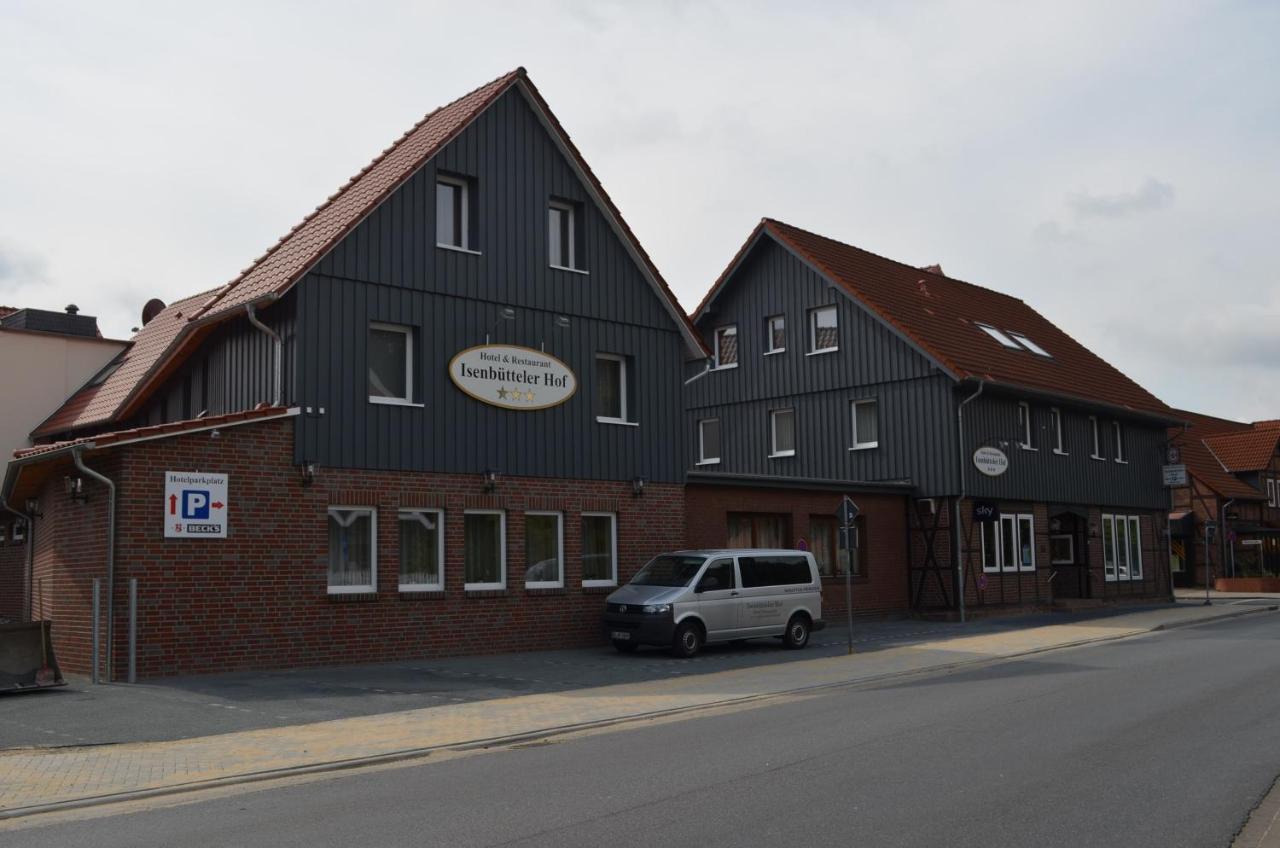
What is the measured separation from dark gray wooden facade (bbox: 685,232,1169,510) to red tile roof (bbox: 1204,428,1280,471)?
24629mm

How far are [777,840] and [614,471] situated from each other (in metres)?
14.9

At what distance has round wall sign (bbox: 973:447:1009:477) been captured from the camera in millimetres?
29666

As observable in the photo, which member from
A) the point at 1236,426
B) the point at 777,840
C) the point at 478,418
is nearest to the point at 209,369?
the point at 478,418

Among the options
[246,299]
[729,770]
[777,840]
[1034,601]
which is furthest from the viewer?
[1034,601]

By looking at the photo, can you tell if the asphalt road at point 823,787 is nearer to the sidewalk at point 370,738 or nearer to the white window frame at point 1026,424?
the sidewalk at point 370,738

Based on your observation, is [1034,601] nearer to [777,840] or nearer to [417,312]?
[417,312]

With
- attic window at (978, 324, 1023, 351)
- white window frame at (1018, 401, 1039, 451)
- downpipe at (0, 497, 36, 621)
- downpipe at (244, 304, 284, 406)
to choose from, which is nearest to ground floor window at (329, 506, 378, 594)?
downpipe at (244, 304, 284, 406)

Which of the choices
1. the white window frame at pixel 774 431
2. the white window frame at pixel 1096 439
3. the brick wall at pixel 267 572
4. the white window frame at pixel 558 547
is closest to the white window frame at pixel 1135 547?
the white window frame at pixel 1096 439

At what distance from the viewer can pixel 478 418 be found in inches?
788

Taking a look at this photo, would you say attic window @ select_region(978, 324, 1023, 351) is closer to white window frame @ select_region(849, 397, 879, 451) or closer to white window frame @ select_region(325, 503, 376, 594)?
white window frame @ select_region(849, 397, 879, 451)

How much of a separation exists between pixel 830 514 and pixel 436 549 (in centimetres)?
1086

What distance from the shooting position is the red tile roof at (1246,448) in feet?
187

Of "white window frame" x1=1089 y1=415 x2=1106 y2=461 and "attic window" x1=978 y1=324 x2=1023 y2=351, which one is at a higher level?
"attic window" x1=978 y1=324 x2=1023 y2=351

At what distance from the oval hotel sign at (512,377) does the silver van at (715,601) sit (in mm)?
3311
